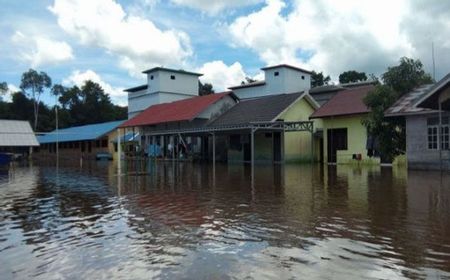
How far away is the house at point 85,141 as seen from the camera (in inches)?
2021

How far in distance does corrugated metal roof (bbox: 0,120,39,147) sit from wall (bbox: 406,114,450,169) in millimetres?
35378

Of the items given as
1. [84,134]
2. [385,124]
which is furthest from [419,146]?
[84,134]

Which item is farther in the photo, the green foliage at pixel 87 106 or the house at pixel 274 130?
the green foliage at pixel 87 106

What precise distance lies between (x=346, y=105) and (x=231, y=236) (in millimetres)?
23361

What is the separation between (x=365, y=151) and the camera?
2747cm

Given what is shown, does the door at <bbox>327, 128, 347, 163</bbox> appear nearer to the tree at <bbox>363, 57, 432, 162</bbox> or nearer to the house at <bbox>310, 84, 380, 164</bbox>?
the house at <bbox>310, 84, 380, 164</bbox>

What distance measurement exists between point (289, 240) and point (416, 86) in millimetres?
18640

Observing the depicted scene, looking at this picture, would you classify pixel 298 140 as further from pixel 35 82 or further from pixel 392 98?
pixel 35 82

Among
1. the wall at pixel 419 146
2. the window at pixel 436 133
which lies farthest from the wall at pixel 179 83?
the window at pixel 436 133

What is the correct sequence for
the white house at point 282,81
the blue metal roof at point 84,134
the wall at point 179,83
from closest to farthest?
the white house at point 282,81
the wall at point 179,83
the blue metal roof at point 84,134

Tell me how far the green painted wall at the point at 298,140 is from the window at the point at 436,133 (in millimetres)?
10587

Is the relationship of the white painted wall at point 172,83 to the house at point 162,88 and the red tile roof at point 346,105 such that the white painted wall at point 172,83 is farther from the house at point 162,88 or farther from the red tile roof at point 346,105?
the red tile roof at point 346,105

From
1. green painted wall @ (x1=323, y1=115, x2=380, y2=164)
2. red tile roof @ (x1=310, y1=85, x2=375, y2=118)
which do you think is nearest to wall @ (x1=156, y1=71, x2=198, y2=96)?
red tile roof @ (x1=310, y1=85, x2=375, y2=118)

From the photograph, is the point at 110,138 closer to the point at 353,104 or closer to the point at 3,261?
the point at 353,104
